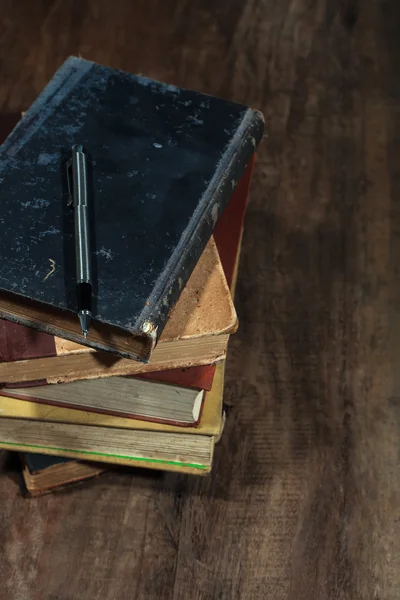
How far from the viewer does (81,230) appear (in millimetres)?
580

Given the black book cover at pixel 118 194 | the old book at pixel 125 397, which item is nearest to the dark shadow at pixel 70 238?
the black book cover at pixel 118 194

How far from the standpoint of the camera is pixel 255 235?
2.99ft

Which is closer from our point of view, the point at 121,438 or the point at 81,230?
the point at 81,230

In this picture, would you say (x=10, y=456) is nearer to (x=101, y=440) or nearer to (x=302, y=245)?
(x=101, y=440)

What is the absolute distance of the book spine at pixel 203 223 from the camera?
0.57 m

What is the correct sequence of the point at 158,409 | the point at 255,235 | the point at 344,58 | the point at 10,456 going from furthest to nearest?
the point at 344,58
the point at 255,235
the point at 10,456
the point at 158,409

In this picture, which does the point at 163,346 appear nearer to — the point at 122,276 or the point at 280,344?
the point at 122,276

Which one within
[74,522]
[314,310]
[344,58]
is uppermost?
[344,58]

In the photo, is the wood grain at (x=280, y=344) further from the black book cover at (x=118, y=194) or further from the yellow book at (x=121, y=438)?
the black book cover at (x=118, y=194)

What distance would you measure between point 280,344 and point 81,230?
35 cm

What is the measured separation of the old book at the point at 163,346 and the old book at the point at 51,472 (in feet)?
0.49

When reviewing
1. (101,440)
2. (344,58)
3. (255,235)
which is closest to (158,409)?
(101,440)

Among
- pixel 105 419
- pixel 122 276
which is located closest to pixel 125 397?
pixel 105 419

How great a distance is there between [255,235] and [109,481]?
37 centimetres
